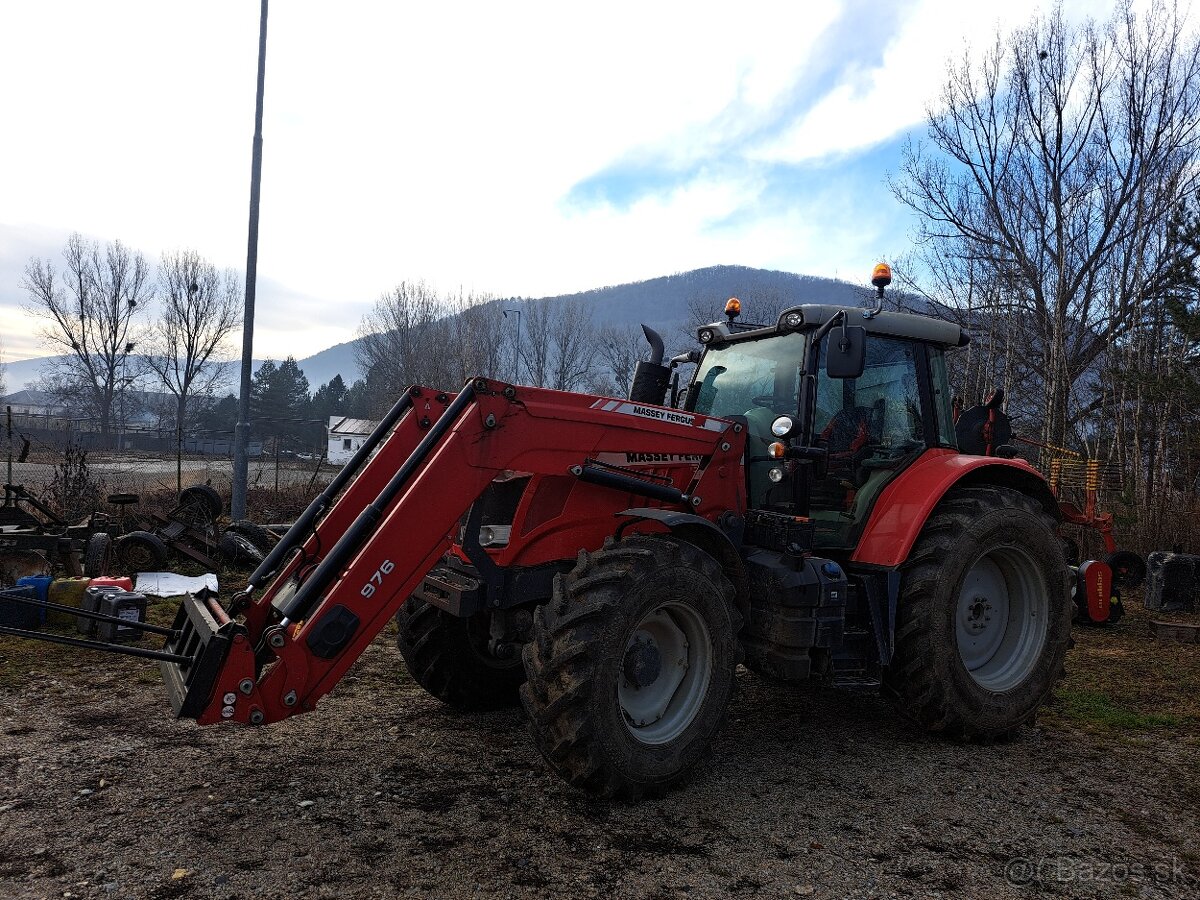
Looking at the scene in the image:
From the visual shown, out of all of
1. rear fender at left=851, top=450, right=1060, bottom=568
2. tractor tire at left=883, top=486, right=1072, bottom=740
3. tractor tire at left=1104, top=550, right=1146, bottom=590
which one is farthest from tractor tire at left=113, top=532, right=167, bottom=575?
tractor tire at left=1104, top=550, right=1146, bottom=590

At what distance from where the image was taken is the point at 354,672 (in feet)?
18.9

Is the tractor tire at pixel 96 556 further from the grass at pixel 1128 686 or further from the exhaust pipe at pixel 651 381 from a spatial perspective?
the grass at pixel 1128 686

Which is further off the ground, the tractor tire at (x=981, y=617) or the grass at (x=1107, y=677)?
the tractor tire at (x=981, y=617)

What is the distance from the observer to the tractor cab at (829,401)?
4.54 meters

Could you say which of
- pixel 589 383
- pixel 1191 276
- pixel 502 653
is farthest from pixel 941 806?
pixel 589 383

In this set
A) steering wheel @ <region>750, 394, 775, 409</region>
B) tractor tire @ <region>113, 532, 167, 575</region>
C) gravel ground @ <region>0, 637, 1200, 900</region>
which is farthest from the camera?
tractor tire @ <region>113, 532, 167, 575</region>

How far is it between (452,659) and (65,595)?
419cm

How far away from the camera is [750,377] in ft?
16.8

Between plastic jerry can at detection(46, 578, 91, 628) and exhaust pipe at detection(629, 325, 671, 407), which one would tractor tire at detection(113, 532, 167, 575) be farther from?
exhaust pipe at detection(629, 325, 671, 407)

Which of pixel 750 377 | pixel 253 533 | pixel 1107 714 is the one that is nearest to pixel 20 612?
pixel 253 533

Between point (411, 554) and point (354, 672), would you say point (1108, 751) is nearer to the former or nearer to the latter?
point (411, 554)

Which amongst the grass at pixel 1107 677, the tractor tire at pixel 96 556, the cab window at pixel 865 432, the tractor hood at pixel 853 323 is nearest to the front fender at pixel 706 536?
the cab window at pixel 865 432

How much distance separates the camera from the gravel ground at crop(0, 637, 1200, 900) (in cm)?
300

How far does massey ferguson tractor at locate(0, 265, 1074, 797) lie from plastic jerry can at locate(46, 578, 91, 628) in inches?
154
